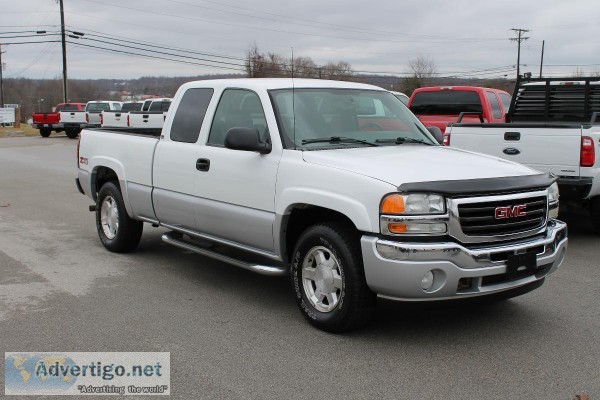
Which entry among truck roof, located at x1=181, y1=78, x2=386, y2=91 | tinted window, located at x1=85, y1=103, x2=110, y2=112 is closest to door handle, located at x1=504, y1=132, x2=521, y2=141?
truck roof, located at x1=181, y1=78, x2=386, y2=91

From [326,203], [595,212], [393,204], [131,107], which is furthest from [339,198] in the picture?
[131,107]

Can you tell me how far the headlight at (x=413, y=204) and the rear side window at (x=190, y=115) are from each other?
7.92 feet

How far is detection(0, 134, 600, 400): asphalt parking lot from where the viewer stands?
3.93 m

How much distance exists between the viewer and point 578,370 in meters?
4.12

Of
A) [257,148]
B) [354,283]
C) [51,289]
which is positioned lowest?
[51,289]

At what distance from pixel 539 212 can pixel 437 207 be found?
3.15 ft

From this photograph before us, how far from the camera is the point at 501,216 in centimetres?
445

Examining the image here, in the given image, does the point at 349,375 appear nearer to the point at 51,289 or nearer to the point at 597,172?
the point at 51,289

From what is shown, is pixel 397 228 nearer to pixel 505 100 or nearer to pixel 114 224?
pixel 114 224

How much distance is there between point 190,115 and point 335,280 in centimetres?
246

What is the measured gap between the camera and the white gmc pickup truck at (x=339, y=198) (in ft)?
14.0

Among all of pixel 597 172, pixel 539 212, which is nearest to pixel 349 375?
pixel 539 212

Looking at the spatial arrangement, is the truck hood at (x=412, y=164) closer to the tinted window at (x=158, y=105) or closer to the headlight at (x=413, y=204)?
the headlight at (x=413, y=204)

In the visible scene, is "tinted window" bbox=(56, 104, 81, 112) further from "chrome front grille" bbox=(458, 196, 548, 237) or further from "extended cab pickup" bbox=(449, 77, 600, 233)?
"chrome front grille" bbox=(458, 196, 548, 237)
